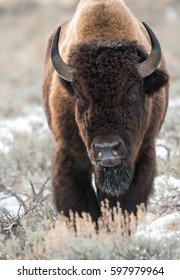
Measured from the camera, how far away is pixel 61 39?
7332mm

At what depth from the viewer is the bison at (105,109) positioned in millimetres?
5266

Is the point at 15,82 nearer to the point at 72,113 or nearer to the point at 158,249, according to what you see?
the point at 72,113

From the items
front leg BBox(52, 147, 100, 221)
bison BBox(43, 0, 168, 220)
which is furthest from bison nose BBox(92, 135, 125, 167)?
front leg BBox(52, 147, 100, 221)

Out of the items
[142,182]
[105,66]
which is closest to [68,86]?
[105,66]

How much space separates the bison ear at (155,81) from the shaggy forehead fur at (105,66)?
178mm

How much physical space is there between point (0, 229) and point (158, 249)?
1.54 metres

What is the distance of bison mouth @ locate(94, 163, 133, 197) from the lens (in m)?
5.46

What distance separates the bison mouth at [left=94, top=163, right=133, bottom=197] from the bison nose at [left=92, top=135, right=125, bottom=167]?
0.82ft

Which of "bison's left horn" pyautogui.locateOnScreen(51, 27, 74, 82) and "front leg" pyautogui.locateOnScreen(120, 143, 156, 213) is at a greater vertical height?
"bison's left horn" pyautogui.locateOnScreen(51, 27, 74, 82)

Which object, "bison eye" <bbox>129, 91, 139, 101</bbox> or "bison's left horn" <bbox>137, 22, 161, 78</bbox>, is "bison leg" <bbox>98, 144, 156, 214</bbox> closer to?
"bison eye" <bbox>129, 91, 139, 101</bbox>

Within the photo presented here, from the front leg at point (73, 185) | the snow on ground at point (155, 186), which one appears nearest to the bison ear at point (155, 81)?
the front leg at point (73, 185)

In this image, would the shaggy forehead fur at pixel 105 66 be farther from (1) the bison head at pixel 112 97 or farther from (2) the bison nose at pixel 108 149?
(2) the bison nose at pixel 108 149
